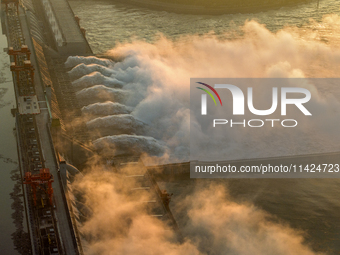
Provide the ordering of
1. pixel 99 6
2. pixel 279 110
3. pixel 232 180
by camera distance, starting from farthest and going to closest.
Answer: pixel 99 6 → pixel 279 110 → pixel 232 180

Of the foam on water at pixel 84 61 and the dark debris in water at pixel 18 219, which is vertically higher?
the foam on water at pixel 84 61

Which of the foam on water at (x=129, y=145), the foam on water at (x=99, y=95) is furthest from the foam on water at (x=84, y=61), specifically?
the foam on water at (x=129, y=145)

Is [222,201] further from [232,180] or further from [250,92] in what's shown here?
[250,92]

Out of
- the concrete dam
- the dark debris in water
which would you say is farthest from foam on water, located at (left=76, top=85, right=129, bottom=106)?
the dark debris in water

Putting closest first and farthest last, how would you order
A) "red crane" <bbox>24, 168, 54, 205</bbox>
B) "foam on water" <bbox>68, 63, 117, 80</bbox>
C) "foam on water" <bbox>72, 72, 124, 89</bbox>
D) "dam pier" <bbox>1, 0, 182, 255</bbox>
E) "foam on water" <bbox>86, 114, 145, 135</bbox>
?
"dam pier" <bbox>1, 0, 182, 255</bbox>
"red crane" <bbox>24, 168, 54, 205</bbox>
"foam on water" <bbox>86, 114, 145, 135</bbox>
"foam on water" <bbox>72, 72, 124, 89</bbox>
"foam on water" <bbox>68, 63, 117, 80</bbox>

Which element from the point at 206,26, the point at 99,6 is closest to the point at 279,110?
the point at 206,26

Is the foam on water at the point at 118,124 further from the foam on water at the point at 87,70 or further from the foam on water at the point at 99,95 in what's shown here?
the foam on water at the point at 87,70

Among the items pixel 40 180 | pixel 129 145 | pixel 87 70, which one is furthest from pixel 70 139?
pixel 87 70

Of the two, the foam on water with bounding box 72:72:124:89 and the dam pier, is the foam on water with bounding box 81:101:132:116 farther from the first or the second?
the foam on water with bounding box 72:72:124:89

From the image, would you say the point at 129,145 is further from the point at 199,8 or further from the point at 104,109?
the point at 199,8

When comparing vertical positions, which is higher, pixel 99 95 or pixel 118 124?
pixel 99 95

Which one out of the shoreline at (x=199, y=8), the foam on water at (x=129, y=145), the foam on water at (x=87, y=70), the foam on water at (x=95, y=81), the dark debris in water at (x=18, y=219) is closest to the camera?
the dark debris in water at (x=18, y=219)
